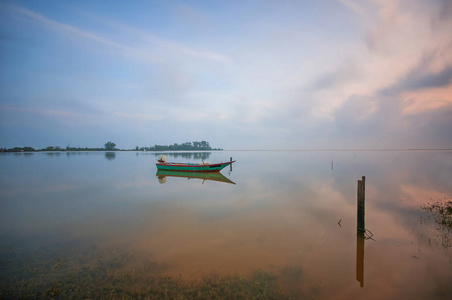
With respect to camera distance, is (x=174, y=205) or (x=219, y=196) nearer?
(x=174, y=205)

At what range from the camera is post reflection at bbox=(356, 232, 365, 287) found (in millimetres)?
5762

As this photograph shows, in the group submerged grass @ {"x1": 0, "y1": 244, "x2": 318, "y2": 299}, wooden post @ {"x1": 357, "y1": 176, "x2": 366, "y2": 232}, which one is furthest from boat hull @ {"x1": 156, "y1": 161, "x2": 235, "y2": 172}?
submerged grass @ {"x1": 0, "y1": 244, "x2": 318, "y2": 299}

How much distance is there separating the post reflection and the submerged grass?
69.8 inches

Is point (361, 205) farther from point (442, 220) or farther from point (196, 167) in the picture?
point (196, 167)

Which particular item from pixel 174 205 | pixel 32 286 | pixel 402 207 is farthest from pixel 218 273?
pixel 402 207

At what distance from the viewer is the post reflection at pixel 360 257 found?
5762 mm

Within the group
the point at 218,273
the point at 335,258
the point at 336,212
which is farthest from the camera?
the point at 336,212

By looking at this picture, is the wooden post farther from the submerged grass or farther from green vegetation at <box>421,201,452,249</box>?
the submerged grass

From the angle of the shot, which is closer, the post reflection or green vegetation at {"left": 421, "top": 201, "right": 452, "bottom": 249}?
the post reflection

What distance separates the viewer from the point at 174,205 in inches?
518

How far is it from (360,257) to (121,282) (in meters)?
7.98

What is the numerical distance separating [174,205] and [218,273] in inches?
321

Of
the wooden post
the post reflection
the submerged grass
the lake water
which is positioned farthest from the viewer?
the wooden post

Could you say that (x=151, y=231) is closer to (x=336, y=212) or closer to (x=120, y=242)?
(x=120, y=242)
